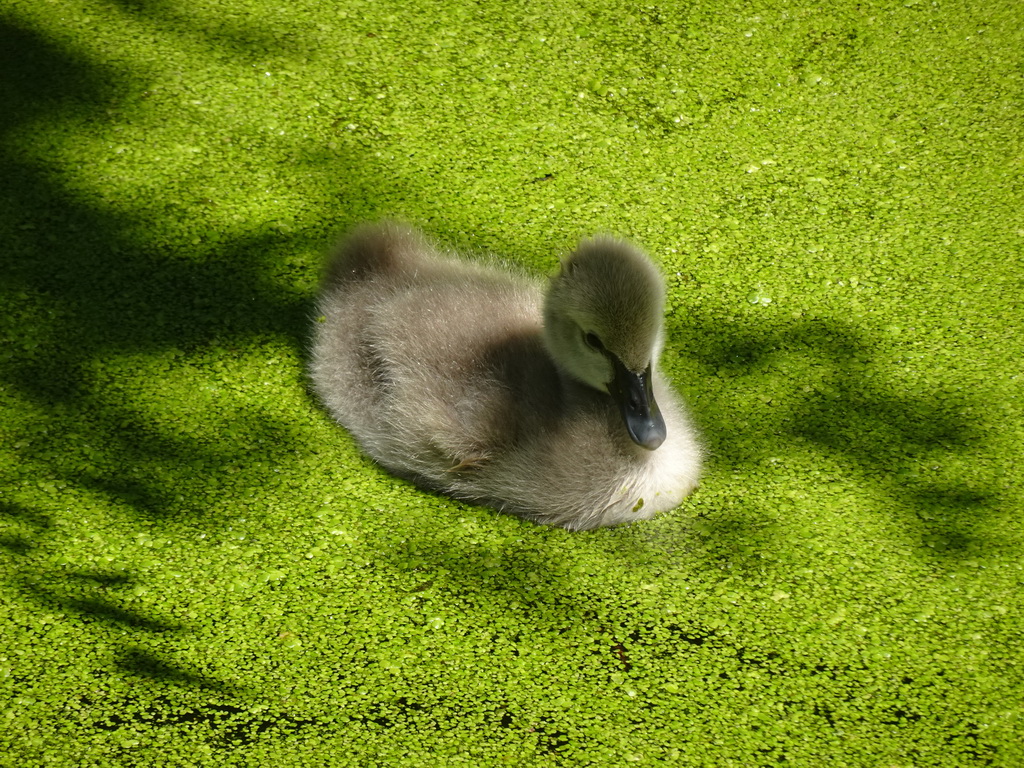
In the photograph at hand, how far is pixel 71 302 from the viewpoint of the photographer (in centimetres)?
250

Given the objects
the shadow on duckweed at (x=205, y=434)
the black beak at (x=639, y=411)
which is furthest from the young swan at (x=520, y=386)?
the shadow on duckweed at (x=205, y=434)

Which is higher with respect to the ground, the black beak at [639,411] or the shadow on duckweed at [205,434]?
the black beak at [639,411]

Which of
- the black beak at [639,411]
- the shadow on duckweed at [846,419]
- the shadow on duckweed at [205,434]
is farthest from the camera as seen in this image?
the shadow on duckweed at [846,419]

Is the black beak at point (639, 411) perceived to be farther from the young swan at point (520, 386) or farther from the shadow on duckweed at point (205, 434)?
the shadow on duckweed at point (205, 434)

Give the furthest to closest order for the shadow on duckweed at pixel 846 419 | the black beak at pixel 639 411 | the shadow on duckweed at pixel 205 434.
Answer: the shadow on duckweed at pixel 846 419
the black beak at pixel 639 411
the shadow on duckweed at pixel 205 434

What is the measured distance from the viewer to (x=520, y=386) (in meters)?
2.19

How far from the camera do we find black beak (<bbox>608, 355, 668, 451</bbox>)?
2021 millimetres

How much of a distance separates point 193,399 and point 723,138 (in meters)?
1.72

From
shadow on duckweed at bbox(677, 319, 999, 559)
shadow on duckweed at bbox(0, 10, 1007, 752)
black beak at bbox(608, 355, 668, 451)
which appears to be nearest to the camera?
shadow on duckweed at bbox(0, 10, 1007, 752)

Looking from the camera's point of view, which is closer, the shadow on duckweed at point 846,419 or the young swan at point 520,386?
the young swan at point 520,386

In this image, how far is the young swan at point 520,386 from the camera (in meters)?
2.04

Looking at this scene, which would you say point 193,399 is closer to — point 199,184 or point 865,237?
point 199,184

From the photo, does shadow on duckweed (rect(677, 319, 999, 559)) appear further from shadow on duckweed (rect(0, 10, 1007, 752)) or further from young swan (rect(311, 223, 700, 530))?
young swan (rect(311, 223, 700, 530))

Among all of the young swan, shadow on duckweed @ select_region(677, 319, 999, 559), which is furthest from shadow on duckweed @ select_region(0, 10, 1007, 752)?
the young swan
